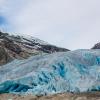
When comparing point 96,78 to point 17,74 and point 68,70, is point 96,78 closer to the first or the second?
point 68,70

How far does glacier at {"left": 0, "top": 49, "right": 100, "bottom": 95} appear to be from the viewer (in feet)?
110

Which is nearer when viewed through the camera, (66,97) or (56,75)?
(66,97)

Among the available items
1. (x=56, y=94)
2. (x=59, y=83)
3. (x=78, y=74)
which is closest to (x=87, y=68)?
(x=78, y=74)

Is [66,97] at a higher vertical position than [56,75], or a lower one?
lower

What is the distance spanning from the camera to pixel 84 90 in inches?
1284

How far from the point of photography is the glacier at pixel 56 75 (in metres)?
33.4

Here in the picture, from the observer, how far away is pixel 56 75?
115 feet

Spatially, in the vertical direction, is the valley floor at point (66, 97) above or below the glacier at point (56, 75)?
below

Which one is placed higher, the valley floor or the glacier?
the glacier

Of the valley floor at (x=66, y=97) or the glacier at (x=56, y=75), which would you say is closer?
the valley floor at (x=66, y=97)

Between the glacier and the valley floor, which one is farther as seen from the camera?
the glacier

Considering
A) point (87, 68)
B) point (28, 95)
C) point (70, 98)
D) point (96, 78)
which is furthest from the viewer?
point (87, 68)

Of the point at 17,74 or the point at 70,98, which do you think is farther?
the point at 17,74

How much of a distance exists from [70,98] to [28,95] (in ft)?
13.3
